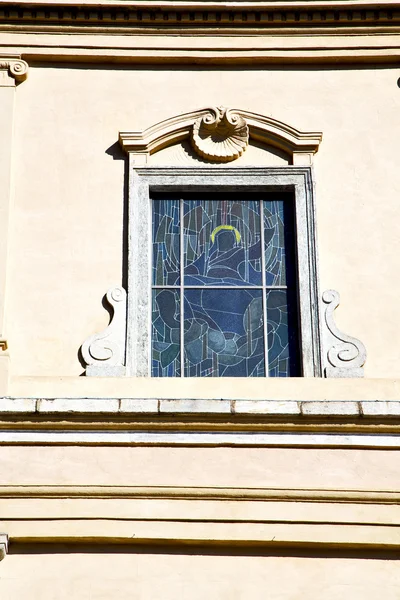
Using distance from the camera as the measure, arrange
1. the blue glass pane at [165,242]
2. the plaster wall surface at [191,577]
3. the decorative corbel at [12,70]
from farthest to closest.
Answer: the decorative corbel at [12,70]
the blue glass pane at [165,242]
the plaster wall surface at [191,577]

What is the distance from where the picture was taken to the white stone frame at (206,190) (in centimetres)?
1122

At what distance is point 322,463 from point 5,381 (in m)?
2.48

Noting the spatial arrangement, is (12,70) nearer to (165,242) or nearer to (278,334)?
(165,242)

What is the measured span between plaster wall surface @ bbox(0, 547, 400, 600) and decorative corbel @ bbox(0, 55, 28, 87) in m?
4.08

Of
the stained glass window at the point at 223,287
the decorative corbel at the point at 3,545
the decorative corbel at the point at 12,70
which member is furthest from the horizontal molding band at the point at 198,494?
the decorative corbel at the point at 12,70

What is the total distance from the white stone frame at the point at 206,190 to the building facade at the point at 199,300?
0.8 inches

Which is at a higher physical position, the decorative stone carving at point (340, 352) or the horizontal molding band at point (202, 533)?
the decorative stone carving at point (340, 352)

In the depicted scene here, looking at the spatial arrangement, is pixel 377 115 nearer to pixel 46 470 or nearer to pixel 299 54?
pixel 299 54

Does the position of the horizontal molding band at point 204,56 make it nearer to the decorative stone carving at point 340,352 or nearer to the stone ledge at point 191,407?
the decorative stone carving at point 340,352

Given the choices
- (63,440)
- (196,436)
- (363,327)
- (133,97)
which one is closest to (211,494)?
(196,436)

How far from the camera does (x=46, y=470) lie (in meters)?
10.6

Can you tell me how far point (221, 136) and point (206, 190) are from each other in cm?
49

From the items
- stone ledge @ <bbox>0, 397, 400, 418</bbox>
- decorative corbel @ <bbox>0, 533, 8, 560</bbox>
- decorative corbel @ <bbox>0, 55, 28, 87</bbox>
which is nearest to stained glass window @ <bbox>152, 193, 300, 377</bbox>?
stone ledge @ <bbox>0, 397, 400, 418</bbox>

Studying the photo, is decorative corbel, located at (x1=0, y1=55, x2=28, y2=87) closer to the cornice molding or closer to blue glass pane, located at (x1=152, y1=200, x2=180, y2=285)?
blue glass pane, located at (x1=152, y1=200, x2=180, y2=285)
